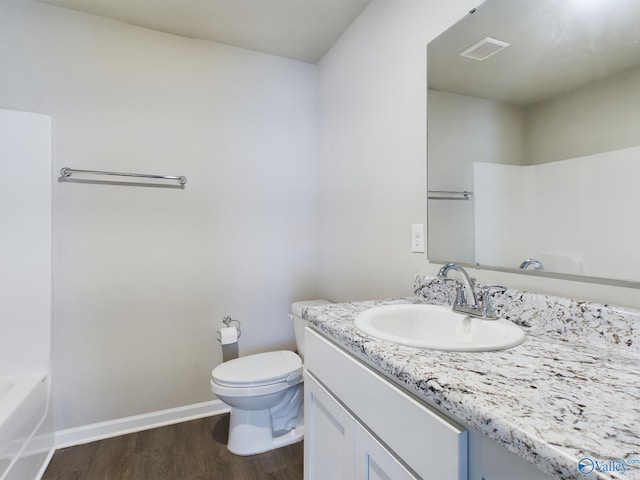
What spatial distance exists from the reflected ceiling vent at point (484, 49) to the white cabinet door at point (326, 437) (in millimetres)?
1259

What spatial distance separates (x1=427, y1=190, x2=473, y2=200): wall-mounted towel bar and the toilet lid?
3.67 ft

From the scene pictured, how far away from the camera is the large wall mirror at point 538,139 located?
31.0 inches

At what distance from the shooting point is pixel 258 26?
1.88 metres

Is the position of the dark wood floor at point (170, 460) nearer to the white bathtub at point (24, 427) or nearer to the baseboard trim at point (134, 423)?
the baseboard trim at point (134, 423)

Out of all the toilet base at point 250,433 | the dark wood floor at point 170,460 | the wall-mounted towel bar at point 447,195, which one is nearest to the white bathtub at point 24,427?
the dark wood floor at point 170,460

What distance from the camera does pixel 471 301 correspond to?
3.45 ft

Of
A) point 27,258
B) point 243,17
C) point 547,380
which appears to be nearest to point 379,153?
point 243,17

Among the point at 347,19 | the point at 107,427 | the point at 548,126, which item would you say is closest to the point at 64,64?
the point at 347,19

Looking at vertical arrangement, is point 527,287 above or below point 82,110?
below

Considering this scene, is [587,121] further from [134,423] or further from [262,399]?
[134,423]

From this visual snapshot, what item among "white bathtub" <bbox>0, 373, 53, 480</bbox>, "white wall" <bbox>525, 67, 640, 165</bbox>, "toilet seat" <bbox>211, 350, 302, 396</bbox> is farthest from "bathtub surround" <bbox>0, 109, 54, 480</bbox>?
"white wall" <bbox>525, 67, 640, 165</bbox>

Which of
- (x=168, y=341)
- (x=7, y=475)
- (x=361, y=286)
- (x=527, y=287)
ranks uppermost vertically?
(x=527, y=287)

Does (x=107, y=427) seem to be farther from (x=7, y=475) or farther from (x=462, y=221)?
(x=462, y=221)

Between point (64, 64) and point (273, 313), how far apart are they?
187 cm
